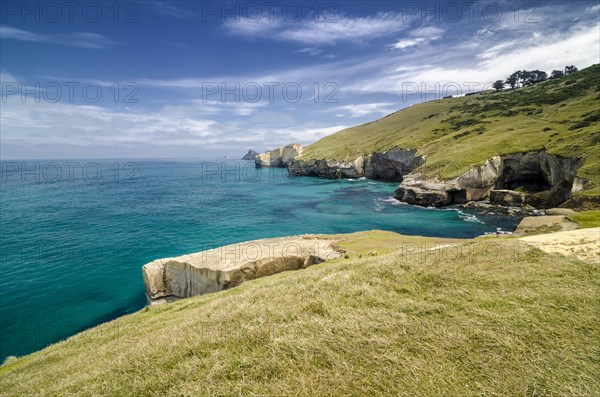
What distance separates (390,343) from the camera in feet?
29.6

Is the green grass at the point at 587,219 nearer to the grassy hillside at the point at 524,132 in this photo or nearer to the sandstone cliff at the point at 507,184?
the grassy hillside at the point at 524,132

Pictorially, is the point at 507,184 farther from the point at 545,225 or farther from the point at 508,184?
the point at 545,225

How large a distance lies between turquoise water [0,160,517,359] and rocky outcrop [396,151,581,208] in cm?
521

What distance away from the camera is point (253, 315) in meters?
12.4

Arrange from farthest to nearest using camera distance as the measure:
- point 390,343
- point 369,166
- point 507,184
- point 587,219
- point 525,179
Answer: point 369,166, point 507,184, point 525,179, point 587,219, point 390,343

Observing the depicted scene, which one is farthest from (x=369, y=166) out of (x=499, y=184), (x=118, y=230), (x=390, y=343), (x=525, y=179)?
(x=390, y=343)

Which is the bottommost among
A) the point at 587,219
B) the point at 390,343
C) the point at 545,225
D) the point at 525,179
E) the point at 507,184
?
the point at 545,225

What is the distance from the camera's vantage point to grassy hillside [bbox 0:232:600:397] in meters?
7.66

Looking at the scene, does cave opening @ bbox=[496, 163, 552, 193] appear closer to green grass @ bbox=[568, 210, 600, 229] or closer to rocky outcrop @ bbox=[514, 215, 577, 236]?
rocky outcrop @ bbox=[514, 215, 577, 236]

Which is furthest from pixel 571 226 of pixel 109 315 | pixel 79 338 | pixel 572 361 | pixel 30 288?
pixel 30 288

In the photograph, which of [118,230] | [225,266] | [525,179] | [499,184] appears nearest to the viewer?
[225,266]

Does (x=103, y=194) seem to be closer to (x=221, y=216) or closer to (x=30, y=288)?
(x=221, y=216)

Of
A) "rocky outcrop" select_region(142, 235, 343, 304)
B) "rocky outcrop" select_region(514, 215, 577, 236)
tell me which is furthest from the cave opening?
"rocky outcrop" select_region(142, 235, 343, 304)

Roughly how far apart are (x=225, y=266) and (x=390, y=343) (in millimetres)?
21251
